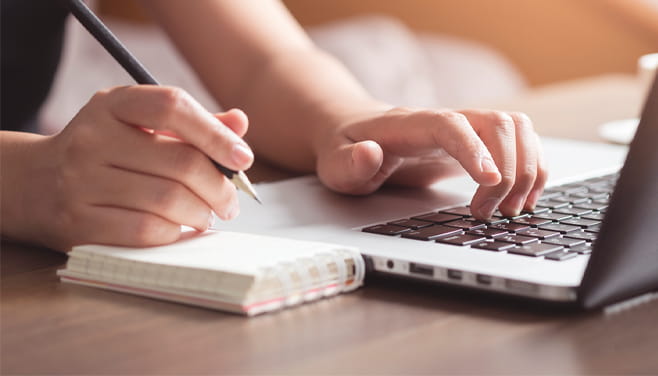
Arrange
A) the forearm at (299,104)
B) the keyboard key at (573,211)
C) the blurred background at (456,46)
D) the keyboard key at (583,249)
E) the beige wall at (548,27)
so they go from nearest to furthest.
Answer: the keyboard key at (583,249) → the keyboard key at (573,211) → the forearm at (299,104) → the blurred background at (456,46) → the beige wall at (548,27)

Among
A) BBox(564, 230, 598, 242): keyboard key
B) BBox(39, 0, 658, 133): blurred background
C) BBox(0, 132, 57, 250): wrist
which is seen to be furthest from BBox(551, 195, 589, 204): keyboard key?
BBox(39, 0, 658, 133): blurred background

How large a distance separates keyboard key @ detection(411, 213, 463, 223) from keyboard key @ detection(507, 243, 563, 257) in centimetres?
9

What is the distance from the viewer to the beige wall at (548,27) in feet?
8.33

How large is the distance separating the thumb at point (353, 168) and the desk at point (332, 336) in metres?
0.15

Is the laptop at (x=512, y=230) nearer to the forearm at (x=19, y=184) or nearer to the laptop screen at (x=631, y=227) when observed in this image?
the laptop screen at (x=631, y=227)

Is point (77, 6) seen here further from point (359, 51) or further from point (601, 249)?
point (359, 51)

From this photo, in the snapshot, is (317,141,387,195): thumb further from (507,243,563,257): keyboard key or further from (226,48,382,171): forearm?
(507,243,563,257): keyboard key

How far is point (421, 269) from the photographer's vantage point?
1.42 ft

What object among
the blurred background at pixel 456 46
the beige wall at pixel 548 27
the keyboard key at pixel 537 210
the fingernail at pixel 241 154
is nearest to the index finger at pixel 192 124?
the fingernail at pixel 241 154

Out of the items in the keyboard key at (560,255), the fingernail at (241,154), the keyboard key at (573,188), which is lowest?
the keyboard key at (573,188)

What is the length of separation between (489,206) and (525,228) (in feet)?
0.10

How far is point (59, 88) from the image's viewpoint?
1.96 meters

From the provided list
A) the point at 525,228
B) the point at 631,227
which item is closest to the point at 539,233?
the point at 525,228

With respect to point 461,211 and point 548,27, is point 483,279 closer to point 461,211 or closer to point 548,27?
point 461,211
